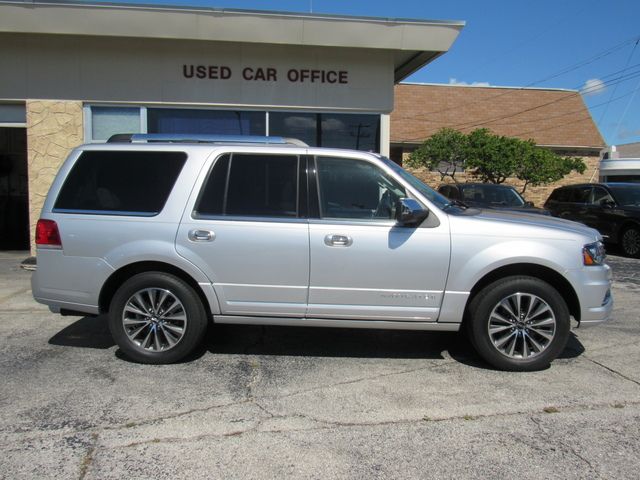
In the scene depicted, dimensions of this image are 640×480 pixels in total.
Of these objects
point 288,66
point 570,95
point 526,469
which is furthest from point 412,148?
point 526,469

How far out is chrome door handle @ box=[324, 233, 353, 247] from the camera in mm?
4672

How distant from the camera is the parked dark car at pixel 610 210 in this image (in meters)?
12.6

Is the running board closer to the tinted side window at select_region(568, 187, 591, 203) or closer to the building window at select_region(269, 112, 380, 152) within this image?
the building window at select_region(269, 112, 380, 152)

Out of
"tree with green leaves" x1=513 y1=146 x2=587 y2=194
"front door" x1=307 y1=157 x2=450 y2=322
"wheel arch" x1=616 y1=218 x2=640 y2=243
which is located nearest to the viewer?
"front door" x1=307 y1=157 x2=450 y2=322

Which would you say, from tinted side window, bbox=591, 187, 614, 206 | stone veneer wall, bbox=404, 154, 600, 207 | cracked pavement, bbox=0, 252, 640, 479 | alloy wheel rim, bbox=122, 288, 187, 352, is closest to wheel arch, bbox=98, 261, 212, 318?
alloy wheel rim, bbox=122, 288, 187, 352

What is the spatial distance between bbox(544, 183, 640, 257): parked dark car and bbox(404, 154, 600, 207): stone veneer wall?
10.2m

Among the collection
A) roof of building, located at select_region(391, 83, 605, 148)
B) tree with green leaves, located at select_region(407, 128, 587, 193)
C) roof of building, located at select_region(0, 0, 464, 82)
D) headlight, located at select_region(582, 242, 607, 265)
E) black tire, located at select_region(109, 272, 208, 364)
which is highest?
roof of building, located at select_region(391, 83, 605, 148)

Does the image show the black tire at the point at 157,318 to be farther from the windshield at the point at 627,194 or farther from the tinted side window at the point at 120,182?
the windshield at the point at 627,194

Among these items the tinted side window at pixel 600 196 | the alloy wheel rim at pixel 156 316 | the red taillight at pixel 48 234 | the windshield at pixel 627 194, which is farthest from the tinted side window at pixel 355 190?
the tinted side window at pixel 600 196

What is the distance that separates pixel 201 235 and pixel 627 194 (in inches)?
472

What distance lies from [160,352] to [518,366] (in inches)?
123

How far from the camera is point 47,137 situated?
10383 mm

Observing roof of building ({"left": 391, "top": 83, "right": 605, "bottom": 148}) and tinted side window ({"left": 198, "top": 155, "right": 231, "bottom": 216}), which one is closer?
tinted side window ({"left": 198, "top": 155, "right": 231, "bottom": 216})

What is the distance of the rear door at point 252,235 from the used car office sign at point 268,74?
6.06 m
